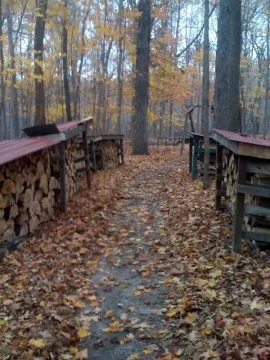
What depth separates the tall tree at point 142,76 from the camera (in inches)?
727

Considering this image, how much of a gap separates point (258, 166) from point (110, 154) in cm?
989

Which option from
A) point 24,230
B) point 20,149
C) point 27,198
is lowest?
point 24,230

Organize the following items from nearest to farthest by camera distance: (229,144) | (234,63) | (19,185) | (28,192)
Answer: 1. (229,144)
2. (19,185)
3. (28,192)
4. (234,63)

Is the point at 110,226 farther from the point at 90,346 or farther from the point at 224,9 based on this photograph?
the point at 224,9

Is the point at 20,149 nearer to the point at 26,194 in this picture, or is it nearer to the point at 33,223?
the point at 26,194

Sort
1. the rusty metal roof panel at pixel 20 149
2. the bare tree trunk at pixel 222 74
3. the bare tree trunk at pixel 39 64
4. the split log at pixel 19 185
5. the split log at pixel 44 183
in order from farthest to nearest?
the bare tree trunk at pixel 39 64
the bare tree trunk at pixel 222 74
the split log at pixel 44 183
the split log at pixel 19 185
the rusty metal roof panel at pixel 20 149

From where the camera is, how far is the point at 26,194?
22.6 feet

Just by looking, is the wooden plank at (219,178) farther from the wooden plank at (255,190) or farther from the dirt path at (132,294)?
the wooden plank at (255,190)

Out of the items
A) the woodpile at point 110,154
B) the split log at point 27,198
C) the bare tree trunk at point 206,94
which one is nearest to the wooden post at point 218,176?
the bare tree trunk at point 206,94

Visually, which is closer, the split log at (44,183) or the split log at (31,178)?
the split log at (31,178)

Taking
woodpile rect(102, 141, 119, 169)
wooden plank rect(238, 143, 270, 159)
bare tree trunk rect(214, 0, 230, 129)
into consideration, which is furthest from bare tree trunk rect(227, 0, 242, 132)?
wooden plank rect(238, 143, 270, 159)

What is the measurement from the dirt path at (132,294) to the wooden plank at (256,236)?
1322 mm

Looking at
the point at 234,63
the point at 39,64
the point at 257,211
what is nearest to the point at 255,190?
the point at 257,211

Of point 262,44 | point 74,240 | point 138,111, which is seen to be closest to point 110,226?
point 74,240
